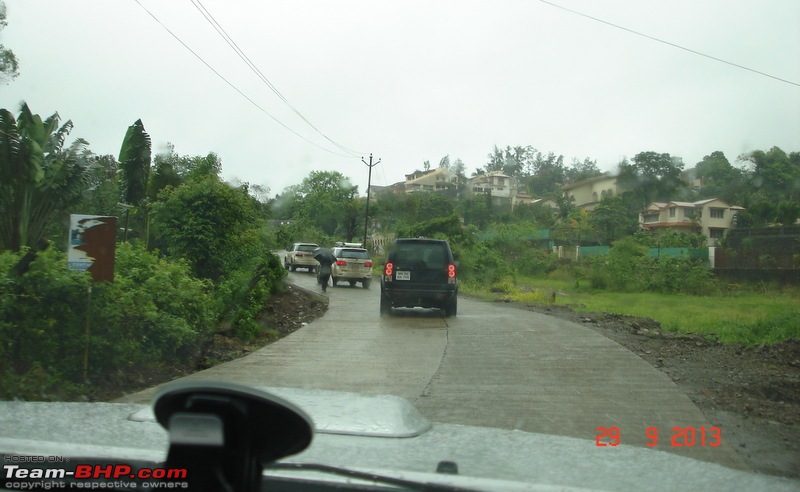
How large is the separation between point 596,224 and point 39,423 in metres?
38.5

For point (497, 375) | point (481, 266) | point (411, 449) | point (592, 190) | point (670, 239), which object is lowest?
point (497, 375)

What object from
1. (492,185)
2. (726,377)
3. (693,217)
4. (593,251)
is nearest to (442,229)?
(593,251)

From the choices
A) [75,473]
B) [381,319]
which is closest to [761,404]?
[75,473]

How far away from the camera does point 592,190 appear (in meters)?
35.0

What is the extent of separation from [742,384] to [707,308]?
49.5 ft

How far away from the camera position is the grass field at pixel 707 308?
14.5 metres

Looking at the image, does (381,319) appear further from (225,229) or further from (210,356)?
(210,356)

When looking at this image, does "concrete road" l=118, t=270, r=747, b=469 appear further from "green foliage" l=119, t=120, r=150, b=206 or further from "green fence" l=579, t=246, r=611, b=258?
"green fence" l=579, t=246, r=611, b=258

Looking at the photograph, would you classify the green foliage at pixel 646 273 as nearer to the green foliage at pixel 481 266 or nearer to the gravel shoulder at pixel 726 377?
the green foliage at pixel 481 266

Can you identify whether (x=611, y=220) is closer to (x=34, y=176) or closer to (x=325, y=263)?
(x=325, y=263)

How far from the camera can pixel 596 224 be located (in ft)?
129

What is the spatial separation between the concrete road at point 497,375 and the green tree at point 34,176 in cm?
772

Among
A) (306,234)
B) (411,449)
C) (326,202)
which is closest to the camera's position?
(411,449)
